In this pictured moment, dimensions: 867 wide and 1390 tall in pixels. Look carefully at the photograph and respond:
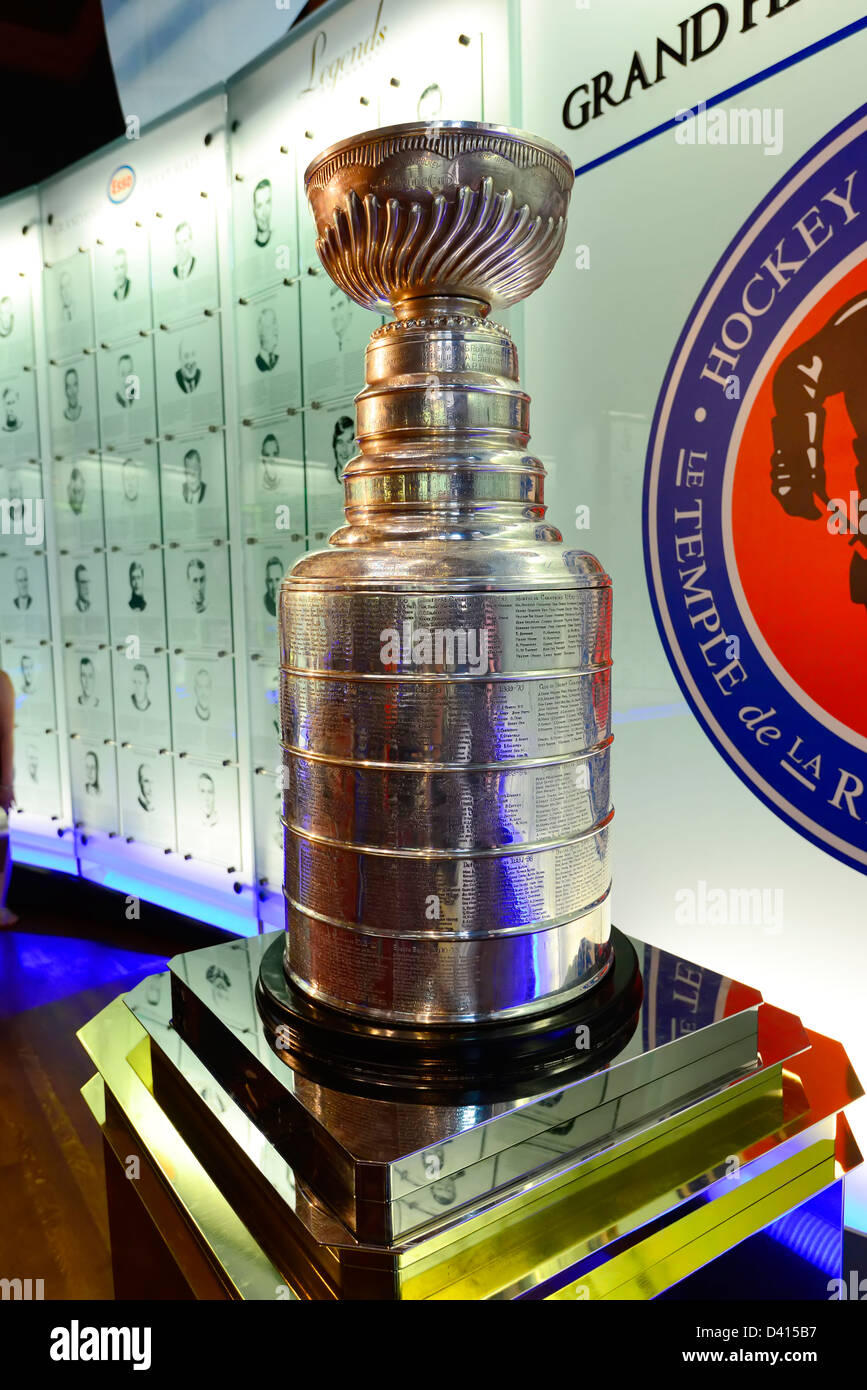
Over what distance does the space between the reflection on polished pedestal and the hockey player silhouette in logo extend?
0.87m

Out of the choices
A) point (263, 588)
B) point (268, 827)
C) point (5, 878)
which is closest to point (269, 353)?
point (263, 588)

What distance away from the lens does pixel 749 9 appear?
1669mm

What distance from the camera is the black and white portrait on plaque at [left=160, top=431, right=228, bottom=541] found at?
11.2 feet

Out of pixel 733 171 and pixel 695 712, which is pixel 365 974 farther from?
pixel 733 171

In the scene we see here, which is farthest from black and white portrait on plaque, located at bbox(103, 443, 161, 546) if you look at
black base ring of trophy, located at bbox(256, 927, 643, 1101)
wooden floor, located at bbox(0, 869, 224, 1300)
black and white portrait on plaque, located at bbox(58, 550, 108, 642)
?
black base ring of trophy, located at bbox(256, 927, 643, 1101)

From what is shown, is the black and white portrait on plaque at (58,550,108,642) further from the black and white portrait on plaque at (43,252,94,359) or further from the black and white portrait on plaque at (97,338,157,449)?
the black and white portrait on plaque at (43,252,94,359)

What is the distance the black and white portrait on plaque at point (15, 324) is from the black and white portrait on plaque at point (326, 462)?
2.01m

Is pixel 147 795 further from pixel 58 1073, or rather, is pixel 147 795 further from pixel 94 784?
pixel 58 1073

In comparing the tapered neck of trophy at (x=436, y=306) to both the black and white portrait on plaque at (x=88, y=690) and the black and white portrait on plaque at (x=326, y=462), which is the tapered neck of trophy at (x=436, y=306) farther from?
the black and white portrait on plaque at (x=88, y=690)

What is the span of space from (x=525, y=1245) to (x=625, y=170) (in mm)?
1973

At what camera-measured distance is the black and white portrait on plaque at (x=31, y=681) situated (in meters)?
4.34

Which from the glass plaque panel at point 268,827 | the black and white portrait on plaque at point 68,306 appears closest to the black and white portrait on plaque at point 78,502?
the black and white portrait on plaque at point 68,306
